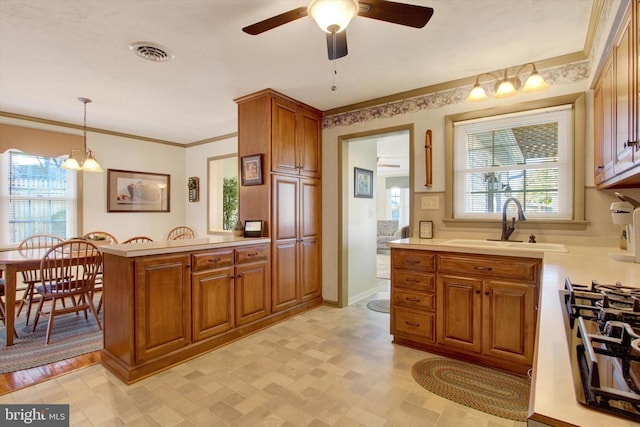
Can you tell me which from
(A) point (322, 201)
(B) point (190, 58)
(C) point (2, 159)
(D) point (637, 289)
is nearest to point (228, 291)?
(A) point (322, 201)

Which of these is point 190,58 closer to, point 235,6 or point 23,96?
point 235,6

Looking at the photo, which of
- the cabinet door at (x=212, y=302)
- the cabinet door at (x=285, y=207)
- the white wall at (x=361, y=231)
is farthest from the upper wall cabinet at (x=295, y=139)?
the cabinet door at (x=212, y=302)

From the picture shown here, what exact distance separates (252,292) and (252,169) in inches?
52.7

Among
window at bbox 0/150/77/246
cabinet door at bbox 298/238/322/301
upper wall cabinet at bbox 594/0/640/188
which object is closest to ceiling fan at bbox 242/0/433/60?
upper wall cabinet at bbox 594/0/640/188

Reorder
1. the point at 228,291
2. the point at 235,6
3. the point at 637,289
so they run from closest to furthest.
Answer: the point at 637,289 → the point at 235,6 → the point at 228,291

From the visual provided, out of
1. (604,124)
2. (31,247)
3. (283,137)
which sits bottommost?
(31,247)

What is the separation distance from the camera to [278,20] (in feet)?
5.75

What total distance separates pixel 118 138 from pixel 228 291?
3.90 meters

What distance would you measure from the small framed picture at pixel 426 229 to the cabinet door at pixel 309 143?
59.9 inches

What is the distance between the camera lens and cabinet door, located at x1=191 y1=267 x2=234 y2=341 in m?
2.66

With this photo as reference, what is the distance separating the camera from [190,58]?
272cm

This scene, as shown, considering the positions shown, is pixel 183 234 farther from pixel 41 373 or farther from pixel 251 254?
pixel 41 373

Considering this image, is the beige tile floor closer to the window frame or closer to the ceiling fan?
the window frame

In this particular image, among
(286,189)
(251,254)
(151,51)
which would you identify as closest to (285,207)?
(286,189)
